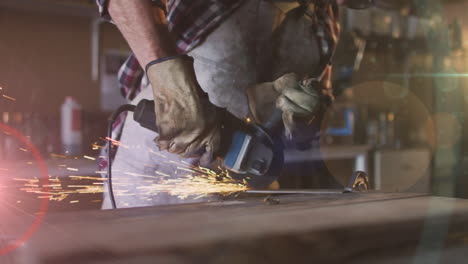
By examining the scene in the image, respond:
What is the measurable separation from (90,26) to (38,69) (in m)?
0.30

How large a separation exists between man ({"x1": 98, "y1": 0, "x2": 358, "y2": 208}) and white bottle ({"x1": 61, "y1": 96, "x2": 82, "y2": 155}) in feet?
2.86

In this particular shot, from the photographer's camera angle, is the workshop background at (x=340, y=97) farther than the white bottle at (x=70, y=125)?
No

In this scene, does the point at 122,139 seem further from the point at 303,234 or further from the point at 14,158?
the point at 14,158

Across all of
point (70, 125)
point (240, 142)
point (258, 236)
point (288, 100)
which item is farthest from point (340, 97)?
point (258, 236)

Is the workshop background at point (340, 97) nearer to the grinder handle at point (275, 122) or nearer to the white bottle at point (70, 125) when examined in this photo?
the white bottle at point (70, 125)

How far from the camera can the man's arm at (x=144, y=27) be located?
0.84 m

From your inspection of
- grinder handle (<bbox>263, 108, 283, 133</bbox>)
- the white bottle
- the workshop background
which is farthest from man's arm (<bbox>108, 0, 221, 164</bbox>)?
the white bottle

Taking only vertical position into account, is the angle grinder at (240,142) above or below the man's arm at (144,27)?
below

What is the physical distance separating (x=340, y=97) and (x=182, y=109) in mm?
1985

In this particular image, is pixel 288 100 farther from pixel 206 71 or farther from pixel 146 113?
pixel 146 113

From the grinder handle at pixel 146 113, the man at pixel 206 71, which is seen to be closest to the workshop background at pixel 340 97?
the man at pixel 206 71

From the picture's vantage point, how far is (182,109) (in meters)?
0.83

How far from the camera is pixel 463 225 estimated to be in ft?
1.70

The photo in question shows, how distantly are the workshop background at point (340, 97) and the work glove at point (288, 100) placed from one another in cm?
50
